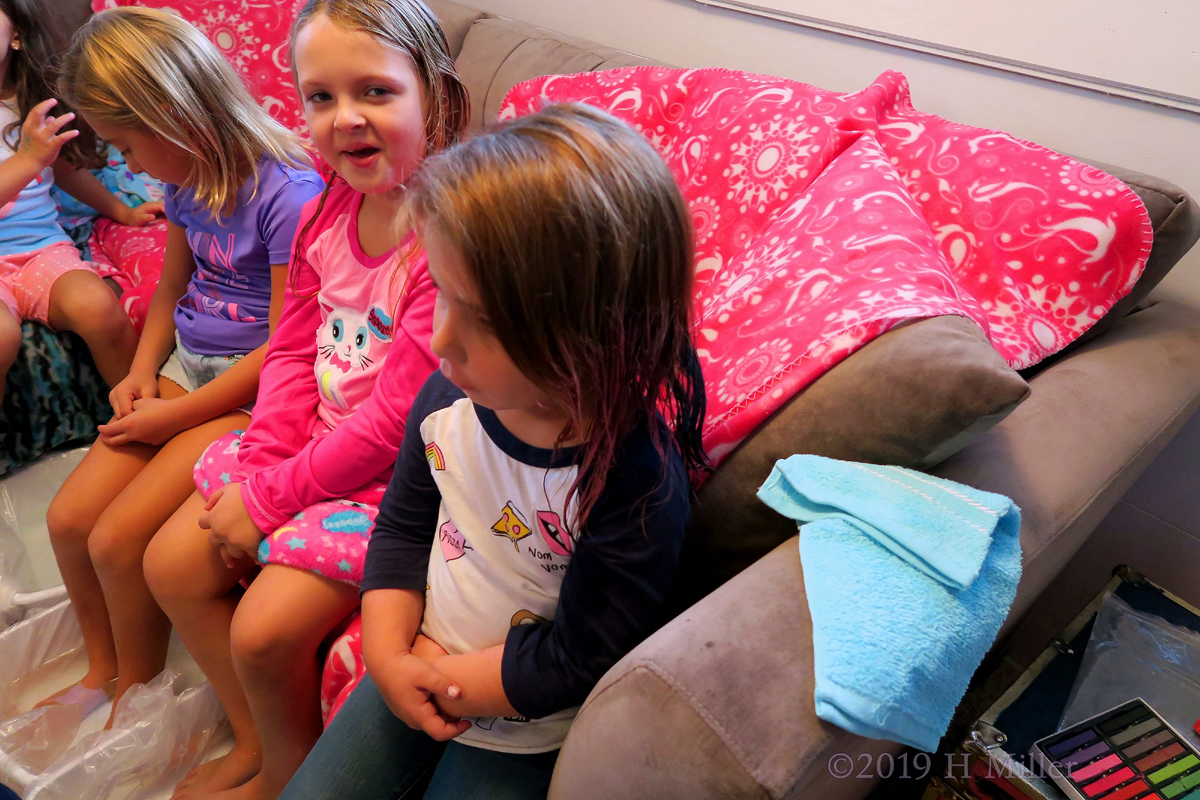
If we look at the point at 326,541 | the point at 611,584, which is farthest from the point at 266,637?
the point at 611,584

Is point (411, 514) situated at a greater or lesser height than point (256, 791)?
greater

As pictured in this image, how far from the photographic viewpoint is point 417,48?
0.95 metres

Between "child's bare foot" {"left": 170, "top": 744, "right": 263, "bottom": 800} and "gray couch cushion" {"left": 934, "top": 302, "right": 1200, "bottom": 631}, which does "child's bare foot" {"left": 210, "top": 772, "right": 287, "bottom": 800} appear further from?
"gray couch cushion" {"left": 934, "top": 302, "right": 1200, "bottom": 631}

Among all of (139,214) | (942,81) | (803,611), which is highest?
(942,81)

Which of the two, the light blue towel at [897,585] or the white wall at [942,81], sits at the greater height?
the white wall at [942,81]

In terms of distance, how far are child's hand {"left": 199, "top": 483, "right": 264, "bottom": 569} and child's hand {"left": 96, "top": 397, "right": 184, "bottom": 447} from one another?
273 mm

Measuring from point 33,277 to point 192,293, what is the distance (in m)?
0.35

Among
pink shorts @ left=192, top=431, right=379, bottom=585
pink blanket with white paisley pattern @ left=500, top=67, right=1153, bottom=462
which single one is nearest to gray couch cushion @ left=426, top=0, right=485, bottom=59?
pink blanket with white paisley pattern @ left=500, top=67, right=1153, bottom=462

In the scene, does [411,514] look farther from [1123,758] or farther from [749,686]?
[1123,758]

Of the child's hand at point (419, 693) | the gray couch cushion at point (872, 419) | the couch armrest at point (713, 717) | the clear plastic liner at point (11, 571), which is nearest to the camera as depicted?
→ the couch armrest at point (713, 717)

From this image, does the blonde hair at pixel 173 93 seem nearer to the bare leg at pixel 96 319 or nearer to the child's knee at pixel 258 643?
the bare leg at pixel 96 319

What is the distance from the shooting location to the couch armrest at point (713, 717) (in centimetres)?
46

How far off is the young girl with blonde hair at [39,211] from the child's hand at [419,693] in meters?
1.01

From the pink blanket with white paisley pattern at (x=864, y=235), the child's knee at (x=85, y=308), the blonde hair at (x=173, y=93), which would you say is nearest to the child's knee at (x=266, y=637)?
the pink blanket with white paisley pattern at (x=864, y=235)
